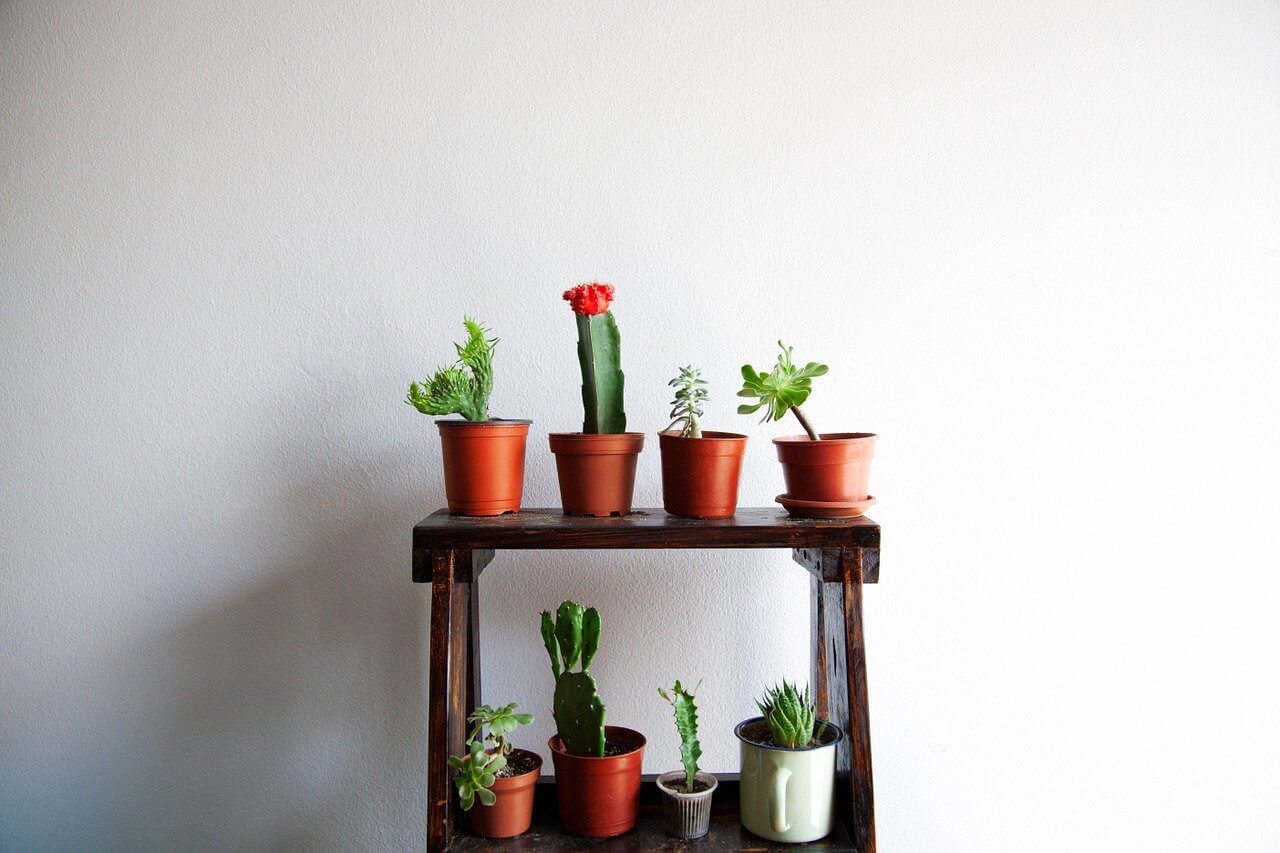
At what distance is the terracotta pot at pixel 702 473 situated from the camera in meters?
1.09

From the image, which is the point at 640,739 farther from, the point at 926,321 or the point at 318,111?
the point at 318,111

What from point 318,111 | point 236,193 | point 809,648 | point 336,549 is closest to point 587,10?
point 318,111

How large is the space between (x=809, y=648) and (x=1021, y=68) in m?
0.94

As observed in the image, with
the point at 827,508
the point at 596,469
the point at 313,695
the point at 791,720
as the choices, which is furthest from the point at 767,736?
the point at 313,695

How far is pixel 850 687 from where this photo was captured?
1.04 meters

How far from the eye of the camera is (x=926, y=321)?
1307 millimetres

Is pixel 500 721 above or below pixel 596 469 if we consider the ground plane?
below

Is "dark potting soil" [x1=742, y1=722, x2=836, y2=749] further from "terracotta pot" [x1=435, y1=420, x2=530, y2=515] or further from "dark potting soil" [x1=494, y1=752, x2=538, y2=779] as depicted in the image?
"terracotta pot" [x1=435, y1=420, x2=530, y2=515]

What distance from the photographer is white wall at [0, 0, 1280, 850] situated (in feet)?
4.26

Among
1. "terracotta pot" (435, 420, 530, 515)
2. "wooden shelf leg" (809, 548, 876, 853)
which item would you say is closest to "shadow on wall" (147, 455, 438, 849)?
"terracotta pot" (435, 420, 530, 515)

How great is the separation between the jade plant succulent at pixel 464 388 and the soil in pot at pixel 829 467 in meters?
0.39

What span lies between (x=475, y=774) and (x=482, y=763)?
0.05 ft

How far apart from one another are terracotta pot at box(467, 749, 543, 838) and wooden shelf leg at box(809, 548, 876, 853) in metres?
0.40

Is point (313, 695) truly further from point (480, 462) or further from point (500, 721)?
point (480, 462)
